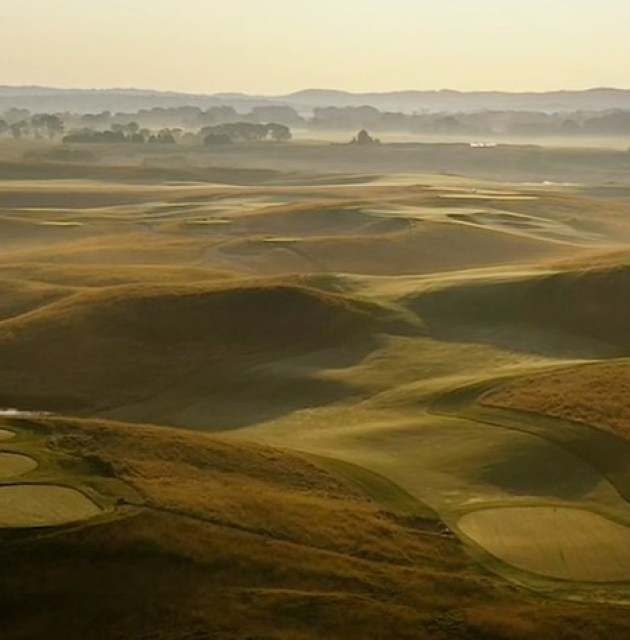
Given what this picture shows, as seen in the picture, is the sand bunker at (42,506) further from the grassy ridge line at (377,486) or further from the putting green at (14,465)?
the grassy ridge line at (377,486)

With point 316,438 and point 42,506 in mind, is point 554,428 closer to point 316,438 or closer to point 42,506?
point 316,438

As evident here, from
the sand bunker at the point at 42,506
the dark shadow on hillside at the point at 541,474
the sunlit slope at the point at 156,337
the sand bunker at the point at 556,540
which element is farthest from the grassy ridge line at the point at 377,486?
the sunlit slope at the point at 156,337

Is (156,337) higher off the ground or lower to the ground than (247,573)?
higher

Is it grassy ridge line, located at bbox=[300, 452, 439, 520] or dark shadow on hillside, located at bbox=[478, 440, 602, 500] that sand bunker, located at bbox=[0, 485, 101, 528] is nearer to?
grassy ridge line, located at bbox=[300, 452, 439, 520]

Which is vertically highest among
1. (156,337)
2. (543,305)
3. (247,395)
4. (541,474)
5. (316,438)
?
(543,305)

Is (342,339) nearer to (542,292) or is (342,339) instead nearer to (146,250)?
(542,292)

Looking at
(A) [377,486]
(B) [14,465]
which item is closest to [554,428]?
(A) [377,486]
